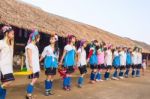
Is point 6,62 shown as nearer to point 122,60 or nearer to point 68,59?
point 68,59

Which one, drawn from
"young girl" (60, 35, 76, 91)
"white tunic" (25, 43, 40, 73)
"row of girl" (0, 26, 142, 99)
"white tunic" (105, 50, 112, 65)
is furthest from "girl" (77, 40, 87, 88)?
"white tunic" (25, 43, 40, 73)

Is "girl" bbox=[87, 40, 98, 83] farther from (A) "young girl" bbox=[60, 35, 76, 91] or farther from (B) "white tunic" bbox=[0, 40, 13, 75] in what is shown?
(B) "white tunic" bbox=[0, 40, 13, 75]

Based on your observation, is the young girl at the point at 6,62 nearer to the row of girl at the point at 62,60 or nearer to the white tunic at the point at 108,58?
the row of girl at the point at 62,60

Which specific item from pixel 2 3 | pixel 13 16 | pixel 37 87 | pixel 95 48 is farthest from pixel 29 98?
pixel 2 3

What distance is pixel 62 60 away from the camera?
36.4 feet

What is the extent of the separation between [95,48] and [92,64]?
75 cm

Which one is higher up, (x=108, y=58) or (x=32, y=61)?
(x=108, y=58)

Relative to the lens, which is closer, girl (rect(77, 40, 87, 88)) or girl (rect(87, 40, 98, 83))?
girl (rect(77, 40, 87, 88))

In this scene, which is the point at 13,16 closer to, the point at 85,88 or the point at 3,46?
the point at 85,88

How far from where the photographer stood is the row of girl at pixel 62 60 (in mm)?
8062

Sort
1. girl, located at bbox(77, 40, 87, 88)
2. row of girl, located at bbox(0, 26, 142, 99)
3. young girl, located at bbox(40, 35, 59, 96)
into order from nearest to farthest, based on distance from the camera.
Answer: row of girl, located at bbox(0, 26, 142, 99) → young girl, located at bbox(40, 35, 59, 96) → girl, located at bbox(77, 40, 87, 88)

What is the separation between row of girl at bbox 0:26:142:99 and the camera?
806 centimetres

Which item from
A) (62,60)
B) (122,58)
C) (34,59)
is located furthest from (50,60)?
(122,58)

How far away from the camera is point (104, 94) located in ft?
36.2
